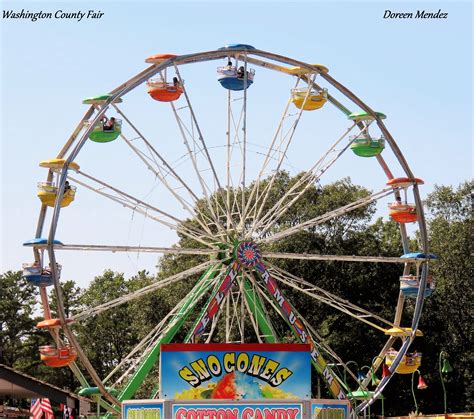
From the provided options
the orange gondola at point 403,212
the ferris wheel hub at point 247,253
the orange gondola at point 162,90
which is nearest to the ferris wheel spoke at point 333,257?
the ferris wheel hub at point 247,253

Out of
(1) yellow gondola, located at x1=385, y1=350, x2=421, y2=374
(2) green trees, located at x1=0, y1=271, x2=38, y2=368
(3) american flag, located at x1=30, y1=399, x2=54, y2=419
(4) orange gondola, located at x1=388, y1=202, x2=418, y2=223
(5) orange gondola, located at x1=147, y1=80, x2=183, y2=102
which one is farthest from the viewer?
(2) green trees, located at x1=0, y1=271, x2=38, y2=368

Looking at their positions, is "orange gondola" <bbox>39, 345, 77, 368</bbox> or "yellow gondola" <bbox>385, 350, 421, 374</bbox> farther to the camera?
"yellow gondola" <bbox>385, 350, 421, 374</bbox>

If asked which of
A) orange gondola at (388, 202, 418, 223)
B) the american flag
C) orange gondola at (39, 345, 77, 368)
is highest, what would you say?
orange gondola at (388, 202, 418, 223)

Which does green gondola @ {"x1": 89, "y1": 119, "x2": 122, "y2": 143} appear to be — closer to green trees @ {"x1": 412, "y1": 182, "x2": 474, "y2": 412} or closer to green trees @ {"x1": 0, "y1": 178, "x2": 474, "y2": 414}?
green trees @ {"x1": 0, "y1": 178, "x2": 474, "y2": 414}

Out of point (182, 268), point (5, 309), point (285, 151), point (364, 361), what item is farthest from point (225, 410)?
point (5, 309)

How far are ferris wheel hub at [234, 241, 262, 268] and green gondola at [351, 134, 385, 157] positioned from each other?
4.79 m

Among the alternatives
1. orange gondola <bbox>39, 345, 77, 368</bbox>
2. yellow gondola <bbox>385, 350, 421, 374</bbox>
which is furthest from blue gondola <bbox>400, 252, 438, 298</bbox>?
orange gondola <bbox>39, 345, 77, 368</bbox>

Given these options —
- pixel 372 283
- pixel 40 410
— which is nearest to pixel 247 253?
pixel 40 410

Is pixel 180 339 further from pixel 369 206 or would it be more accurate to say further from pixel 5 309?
pixel 5 309

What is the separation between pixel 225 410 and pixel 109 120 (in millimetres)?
11889

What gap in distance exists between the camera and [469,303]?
63969mm

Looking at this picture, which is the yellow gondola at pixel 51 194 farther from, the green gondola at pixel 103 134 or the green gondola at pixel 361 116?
the green gondola at pixel 361 116

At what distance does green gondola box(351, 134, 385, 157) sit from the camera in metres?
37.8

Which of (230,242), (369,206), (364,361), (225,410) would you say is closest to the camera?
(225,410)
